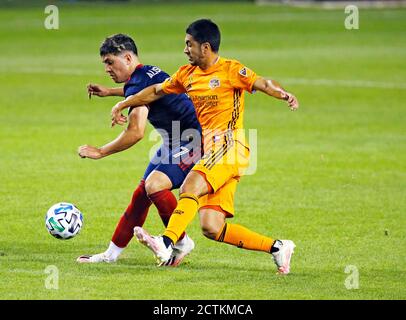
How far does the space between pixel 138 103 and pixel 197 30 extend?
2.89 feet

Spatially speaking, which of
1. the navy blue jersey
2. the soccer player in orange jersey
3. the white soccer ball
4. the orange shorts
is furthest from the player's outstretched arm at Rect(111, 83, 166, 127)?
the white soccer ball

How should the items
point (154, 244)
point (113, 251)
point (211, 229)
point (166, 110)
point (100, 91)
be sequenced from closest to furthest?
point (154, 244), point (211, 229), point (113, 251), point (166, 110), point (100, 91)

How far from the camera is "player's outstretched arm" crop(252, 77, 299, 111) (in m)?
9.57

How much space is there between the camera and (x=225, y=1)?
57.5 m

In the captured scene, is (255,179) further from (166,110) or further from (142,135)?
(142,135)

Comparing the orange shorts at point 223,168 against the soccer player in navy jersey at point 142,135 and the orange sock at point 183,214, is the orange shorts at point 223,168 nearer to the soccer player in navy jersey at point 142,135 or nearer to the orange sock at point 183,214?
the orange sock at point 183,214

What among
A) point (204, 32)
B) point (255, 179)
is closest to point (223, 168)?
point (204, 32)

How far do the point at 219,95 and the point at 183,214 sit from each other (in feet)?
3.71

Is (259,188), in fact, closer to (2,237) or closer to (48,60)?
(2,237)

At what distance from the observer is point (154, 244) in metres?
9.27

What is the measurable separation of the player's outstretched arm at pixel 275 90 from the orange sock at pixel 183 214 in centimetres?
109

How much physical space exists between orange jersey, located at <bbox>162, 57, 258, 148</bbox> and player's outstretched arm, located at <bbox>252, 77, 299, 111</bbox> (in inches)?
6.4

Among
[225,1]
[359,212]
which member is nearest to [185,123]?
[359,212]

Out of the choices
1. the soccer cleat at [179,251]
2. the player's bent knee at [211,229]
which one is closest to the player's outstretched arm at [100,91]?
the soccer cleat at [179,251]
